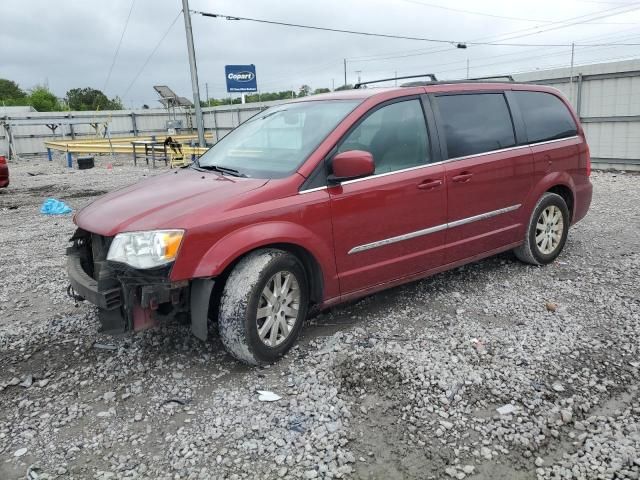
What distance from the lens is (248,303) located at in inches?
130

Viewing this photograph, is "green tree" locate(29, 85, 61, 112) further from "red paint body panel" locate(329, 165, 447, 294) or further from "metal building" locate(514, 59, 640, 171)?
"red paint body panel" locate(329, 165, 447, 294)

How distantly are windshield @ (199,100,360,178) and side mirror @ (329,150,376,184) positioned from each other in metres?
0.26

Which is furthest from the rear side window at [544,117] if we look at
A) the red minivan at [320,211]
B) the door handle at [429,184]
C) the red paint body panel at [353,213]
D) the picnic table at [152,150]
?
the picnic table at [152,150]

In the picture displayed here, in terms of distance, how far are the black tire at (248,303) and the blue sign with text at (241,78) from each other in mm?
26117

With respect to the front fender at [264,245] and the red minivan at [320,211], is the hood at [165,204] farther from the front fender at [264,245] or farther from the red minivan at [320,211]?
the front fender at [264,245]

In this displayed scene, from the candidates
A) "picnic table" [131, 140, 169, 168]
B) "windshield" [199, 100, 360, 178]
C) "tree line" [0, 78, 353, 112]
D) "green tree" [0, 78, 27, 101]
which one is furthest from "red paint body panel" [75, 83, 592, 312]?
"green tree" [0, 78, 27, 101]

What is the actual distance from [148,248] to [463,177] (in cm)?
263

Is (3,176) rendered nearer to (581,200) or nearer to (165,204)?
(165,204)

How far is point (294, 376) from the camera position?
343cm

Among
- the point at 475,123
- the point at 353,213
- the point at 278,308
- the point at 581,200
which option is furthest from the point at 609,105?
the point at 278,308

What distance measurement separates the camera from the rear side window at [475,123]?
4504mm

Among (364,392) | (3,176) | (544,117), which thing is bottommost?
(364,392)

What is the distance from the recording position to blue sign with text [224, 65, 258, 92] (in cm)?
2819

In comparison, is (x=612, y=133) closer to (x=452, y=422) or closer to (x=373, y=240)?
(x=373, y=240)
